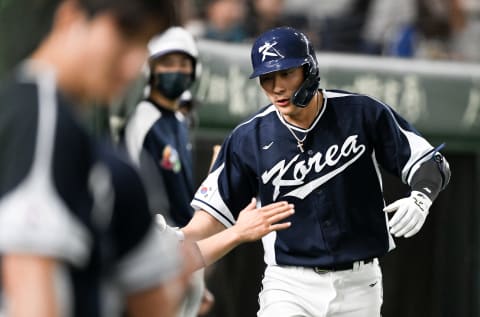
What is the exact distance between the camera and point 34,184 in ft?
5.24

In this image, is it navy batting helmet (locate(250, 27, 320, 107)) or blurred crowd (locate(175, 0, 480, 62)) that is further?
blurred crowd (locate(175, 0, 480, 62))

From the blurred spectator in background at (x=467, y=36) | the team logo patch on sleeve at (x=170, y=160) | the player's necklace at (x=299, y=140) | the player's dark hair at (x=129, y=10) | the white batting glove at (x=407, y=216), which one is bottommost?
the blurred spectator in background at (x=467, y=36)

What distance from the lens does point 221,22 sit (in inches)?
303

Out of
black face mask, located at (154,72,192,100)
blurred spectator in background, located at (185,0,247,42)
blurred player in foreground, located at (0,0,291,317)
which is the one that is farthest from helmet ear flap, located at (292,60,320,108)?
blurred spectator in background, located at (185,0,247,42)

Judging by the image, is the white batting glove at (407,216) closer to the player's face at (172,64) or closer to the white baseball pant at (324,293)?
the white baseball pant at (324,293)

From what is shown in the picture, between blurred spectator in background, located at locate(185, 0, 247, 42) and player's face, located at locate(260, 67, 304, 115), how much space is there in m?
3.31

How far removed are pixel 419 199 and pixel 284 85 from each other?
71cm

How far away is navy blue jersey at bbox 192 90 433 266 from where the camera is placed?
4.21m

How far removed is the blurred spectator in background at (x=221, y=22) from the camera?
7496mm

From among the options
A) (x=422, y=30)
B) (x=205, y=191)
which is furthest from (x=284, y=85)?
(x=422, y=30)

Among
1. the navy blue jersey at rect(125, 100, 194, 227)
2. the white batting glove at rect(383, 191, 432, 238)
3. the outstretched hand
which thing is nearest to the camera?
the outstretched hand

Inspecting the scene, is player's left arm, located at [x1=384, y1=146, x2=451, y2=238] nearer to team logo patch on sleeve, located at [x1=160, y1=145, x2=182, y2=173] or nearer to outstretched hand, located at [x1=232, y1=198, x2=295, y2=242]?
outstretched hand, located at [x1=232, y1=198, x2=295, y2=242]

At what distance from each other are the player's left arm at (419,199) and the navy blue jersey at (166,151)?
1592 mm

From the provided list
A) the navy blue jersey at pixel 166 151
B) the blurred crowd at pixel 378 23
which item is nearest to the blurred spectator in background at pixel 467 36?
the blurred crowd at pixel 378 23
